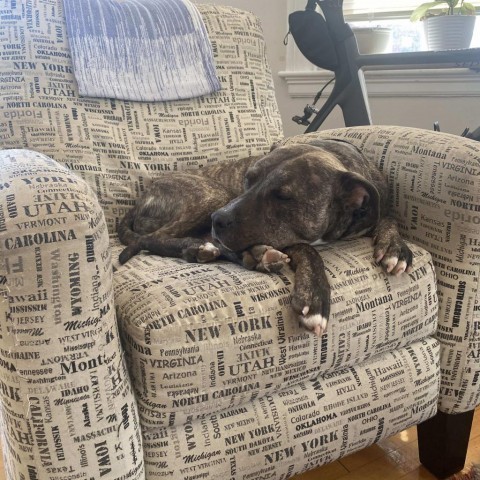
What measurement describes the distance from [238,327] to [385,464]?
2.58 feet

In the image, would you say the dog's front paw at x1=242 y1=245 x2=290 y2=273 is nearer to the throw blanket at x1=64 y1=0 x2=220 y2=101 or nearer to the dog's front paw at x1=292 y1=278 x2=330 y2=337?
the dog's front paw at x1=292 y1=278 x2=330 y2=337

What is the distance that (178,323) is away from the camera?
3.33ft

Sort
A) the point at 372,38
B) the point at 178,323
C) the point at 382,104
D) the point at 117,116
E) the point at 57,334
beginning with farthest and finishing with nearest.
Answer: the point at 382,104, the point at 372,38, the point at 117,116, the point at 178,323, the point at 57,334

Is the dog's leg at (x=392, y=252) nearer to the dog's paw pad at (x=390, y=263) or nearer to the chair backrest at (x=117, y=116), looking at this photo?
the dog's paw pad at (x=390, y=263)

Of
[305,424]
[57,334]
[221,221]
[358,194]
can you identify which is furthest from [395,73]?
[57,334]

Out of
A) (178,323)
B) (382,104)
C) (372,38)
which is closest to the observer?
(178,323)

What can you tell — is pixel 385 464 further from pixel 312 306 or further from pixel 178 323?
pixel 178 323

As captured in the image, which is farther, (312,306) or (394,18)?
(394,18)

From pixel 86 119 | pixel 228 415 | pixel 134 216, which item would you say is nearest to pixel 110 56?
pixel 86 119

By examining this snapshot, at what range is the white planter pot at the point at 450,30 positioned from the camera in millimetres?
2385

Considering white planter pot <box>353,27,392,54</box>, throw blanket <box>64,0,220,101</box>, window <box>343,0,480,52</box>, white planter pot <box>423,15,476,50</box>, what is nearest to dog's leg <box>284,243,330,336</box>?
throw blanket <box>64,0,220,101</box>

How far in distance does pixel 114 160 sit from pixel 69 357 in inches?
36.0

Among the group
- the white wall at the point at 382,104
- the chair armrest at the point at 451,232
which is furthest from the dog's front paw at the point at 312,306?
the white wall at the point at 382,104

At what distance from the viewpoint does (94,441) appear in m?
0.96
